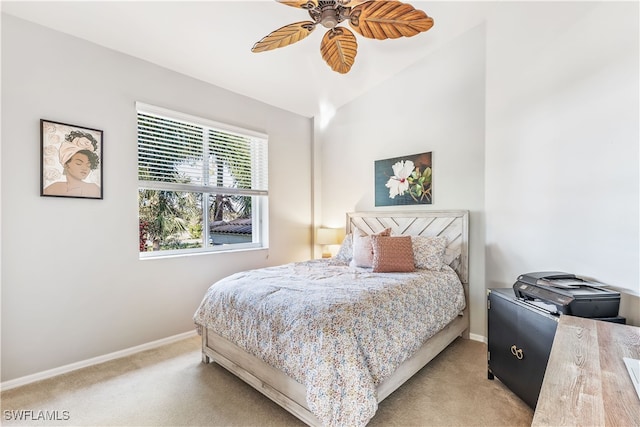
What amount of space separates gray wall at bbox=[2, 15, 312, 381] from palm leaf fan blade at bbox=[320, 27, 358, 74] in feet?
5.46

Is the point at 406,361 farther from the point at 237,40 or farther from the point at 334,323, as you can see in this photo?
the point at 237,40

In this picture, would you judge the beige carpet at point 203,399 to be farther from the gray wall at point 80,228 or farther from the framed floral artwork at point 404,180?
the framed floral artwork at point 404,180

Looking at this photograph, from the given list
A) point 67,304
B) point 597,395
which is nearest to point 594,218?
point 597,395

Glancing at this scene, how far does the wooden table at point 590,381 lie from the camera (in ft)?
2.28

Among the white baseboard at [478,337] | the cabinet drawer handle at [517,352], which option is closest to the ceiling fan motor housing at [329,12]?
the cabinet drawer handle at [517,352]

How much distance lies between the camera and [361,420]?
1462mm

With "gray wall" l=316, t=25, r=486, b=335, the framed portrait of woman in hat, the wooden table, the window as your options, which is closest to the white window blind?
the window

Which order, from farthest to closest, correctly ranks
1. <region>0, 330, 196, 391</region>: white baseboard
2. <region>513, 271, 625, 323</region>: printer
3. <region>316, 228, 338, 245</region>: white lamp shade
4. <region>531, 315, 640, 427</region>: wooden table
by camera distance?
<region>316, 228, 338, 245</region>: white lamp shade
<region>0, 330, 196, 391</region>: white baseboard
<region>513, 271, 625, 323</region>: printer
<region>531, 315, 640, 427</region>: wooden table

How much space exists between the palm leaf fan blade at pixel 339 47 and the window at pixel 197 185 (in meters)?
1.63

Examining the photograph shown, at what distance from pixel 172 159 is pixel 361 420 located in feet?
9.31

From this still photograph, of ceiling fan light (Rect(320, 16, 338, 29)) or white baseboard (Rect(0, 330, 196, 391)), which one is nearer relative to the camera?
ceiling fan light (Rect(320, 16, 338, 29))

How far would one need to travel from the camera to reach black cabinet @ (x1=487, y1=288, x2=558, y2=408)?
173 cm

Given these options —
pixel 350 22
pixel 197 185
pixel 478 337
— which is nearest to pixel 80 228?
pixel 197 185

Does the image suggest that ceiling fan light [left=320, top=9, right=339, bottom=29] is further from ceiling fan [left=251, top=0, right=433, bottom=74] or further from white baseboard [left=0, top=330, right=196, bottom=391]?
white baseboard [left=0, top=330, right=196, bottom=391]
